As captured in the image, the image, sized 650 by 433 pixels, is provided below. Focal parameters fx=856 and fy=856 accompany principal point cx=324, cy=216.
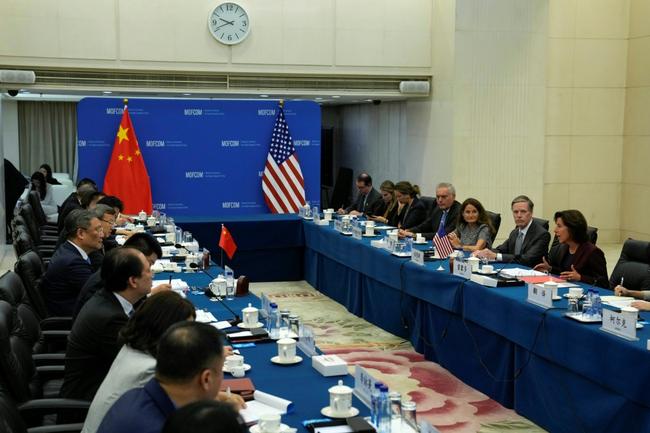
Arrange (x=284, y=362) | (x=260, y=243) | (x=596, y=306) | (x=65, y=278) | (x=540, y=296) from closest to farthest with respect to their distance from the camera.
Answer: (x=284, y=362)
(x=596, y=306)
(x=540, y=296)
(x=65, y=278)
(x=260, y=243)

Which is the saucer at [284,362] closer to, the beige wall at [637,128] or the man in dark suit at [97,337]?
the man in dark suit at [97,337]

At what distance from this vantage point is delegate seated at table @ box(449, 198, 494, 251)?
7.23m

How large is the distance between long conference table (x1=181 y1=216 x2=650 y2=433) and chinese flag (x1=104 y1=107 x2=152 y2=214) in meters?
3.19

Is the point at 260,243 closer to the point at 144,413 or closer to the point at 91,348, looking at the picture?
the point at 91,348

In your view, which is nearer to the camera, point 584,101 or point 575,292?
point 575,292

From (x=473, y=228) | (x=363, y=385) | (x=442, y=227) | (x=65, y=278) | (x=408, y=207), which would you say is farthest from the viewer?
(x=408, y=207)

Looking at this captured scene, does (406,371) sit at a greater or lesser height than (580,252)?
lesser

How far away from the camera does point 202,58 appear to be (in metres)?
11.0

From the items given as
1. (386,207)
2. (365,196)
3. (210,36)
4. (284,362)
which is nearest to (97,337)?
(284,362)

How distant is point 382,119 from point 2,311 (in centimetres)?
1089

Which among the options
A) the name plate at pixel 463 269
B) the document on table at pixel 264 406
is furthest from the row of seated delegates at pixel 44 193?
the document on table at pixel 264 406

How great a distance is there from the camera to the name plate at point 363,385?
3137mm

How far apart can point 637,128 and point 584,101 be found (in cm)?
84

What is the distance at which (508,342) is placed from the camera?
5.33 metres
